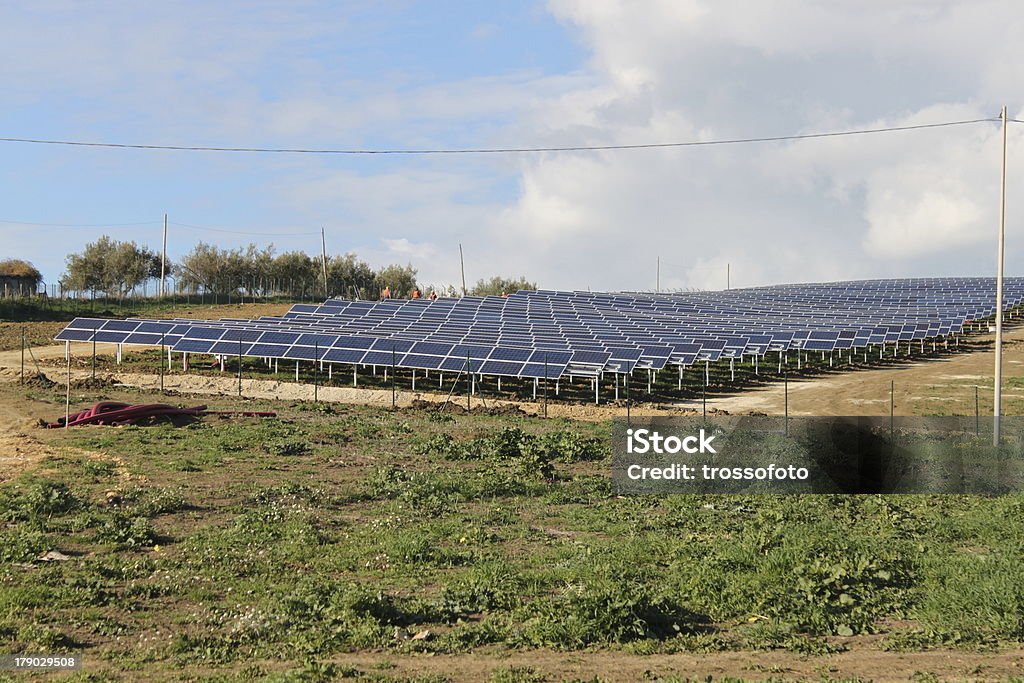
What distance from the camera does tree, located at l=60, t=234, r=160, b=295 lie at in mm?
92562

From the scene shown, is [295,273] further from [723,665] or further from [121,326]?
[723,665]

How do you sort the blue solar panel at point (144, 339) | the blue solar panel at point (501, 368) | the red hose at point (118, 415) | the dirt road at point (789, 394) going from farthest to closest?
1. the blue solar panel at point (144, 339)
2. the dirt road at point (789, 394)
3. the blue solar panel at point (501, 368)
4. the red hose at point (118, 415)

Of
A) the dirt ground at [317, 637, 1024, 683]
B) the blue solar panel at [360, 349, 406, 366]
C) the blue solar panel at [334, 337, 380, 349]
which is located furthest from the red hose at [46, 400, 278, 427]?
the dirt ground at [317, 637, 1024, 683]

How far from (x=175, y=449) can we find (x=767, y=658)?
1541 centimetres

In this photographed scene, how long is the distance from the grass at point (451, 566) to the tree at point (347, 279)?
95010 mm

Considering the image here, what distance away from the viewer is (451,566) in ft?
44.0

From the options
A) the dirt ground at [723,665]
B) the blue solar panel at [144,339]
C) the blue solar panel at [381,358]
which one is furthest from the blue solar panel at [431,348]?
the dirt ground at [723,665]

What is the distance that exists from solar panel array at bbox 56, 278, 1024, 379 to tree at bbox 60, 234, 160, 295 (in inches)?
1246

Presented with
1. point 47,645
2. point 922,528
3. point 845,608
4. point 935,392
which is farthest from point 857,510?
point 935,392

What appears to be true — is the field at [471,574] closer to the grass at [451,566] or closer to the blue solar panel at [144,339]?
the grass at [451,566]

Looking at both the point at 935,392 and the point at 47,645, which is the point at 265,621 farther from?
the point at 935,392

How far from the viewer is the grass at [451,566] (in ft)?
34.7

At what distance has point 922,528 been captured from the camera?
16.2 metres

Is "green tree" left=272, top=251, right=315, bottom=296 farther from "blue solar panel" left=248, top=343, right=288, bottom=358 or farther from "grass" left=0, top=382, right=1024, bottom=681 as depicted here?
"grass" left=0, top=382, right=1024, bottom=681
